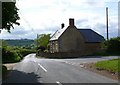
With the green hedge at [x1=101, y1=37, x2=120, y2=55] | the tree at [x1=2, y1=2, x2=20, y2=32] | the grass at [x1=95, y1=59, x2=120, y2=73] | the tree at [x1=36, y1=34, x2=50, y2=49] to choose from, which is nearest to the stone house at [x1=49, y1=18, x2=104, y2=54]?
the green hedge at [x1=101, y1=37, x2=120, y2=55]

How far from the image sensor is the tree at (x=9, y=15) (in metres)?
28.0

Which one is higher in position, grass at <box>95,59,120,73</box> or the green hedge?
the green hedge

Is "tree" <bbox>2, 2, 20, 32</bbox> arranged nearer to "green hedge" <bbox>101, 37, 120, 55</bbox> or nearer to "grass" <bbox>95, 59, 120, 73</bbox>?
"grass" <bbox>95, 59, 120, 73</bbox>

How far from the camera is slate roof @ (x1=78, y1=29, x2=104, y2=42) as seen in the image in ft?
273

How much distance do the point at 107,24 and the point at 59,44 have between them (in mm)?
15799

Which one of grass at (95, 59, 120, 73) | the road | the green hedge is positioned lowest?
the road

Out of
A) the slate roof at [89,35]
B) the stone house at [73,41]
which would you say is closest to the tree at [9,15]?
the stone house at [73,41]

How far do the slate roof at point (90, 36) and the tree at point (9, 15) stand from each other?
170 ft

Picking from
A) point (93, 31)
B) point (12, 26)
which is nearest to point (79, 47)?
point (93, 31)

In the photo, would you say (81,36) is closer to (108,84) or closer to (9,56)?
(9,56)

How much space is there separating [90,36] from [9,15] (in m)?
57.2

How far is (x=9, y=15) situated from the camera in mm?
29094

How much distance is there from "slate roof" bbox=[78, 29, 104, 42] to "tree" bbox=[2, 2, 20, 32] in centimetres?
5184

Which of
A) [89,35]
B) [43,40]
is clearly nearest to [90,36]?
[89,35]
